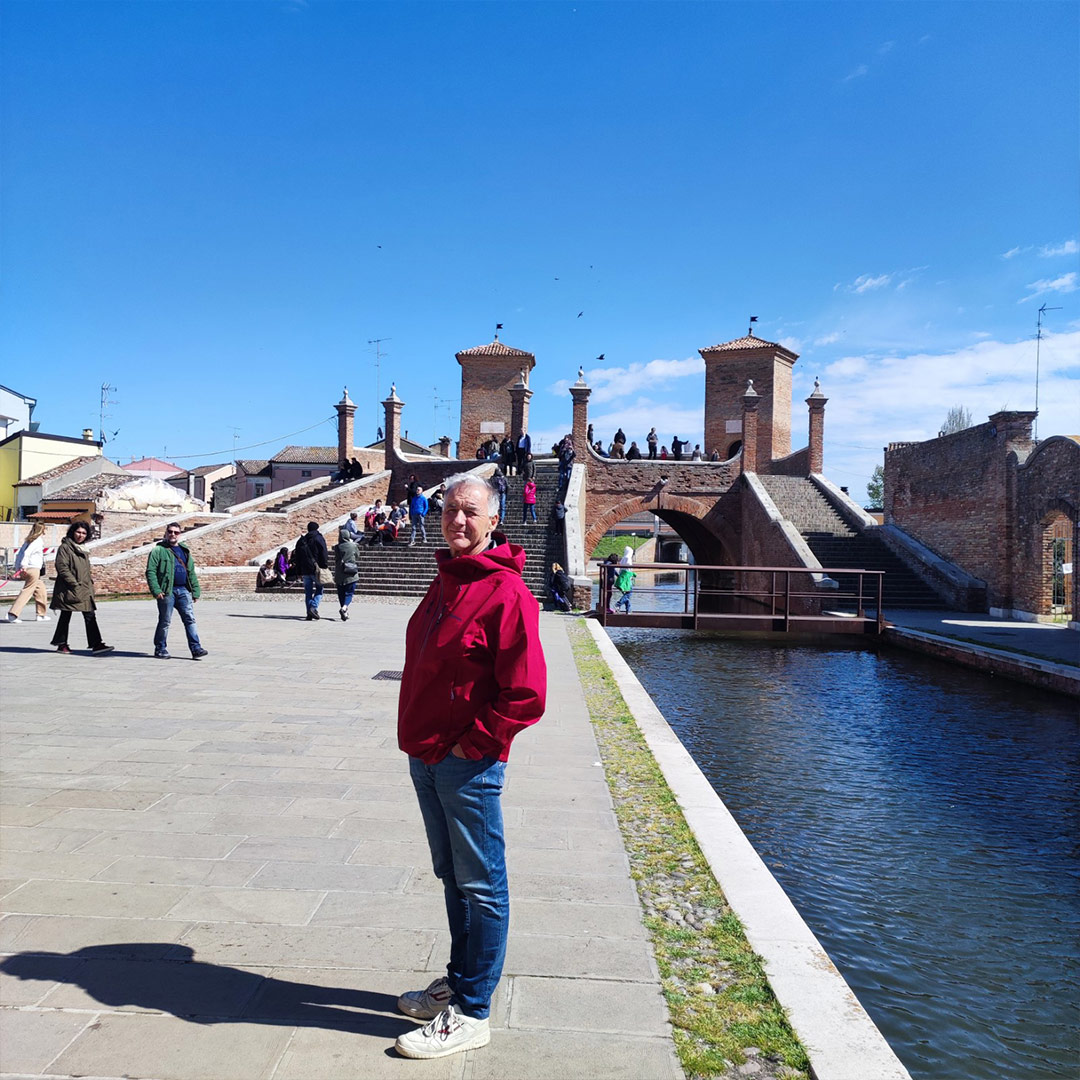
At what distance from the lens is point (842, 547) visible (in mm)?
22781

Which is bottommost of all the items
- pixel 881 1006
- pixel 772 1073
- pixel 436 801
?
pixel 881 1006

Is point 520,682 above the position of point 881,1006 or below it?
above

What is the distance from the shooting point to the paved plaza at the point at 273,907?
7.60 feet

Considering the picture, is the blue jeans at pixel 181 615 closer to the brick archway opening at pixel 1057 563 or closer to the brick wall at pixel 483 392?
the brick archway opening at pixel 1057 563

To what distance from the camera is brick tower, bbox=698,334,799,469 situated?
39.5 m

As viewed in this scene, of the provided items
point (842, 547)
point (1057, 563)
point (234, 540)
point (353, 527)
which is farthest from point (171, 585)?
point (842, 547)

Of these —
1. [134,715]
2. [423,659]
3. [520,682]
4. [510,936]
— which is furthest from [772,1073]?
[134,715]

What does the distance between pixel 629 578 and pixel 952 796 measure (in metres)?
16.4

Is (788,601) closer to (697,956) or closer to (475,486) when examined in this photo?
(697,956)

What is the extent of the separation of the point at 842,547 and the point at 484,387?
77.1ft

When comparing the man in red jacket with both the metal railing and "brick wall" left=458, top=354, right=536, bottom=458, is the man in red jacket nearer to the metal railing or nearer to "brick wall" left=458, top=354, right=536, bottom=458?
the metal railing

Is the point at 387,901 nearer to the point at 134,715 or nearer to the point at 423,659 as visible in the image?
the point at 423,659

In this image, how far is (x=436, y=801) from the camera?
8.07 ft

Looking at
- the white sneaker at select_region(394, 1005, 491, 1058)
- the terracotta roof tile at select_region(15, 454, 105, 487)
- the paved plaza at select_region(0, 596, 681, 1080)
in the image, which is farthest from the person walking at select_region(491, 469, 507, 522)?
the terracotta roof tile at select_region(15, 454, 105, 487)
